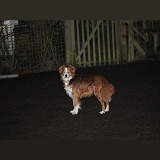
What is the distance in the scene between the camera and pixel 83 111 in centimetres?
812

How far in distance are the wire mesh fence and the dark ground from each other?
338 cm

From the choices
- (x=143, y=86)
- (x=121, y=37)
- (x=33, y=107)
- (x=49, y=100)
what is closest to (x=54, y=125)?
(x=33, y=107)

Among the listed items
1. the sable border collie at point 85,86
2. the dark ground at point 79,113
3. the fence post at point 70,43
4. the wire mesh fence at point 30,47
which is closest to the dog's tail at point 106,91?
A: the sable border collie at point 85,86

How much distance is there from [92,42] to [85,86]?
9401mm

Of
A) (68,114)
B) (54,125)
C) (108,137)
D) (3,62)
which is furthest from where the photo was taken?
(3,62)

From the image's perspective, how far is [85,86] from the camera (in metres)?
7.76

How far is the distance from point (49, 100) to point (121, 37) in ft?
28.7

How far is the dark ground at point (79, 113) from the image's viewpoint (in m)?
6.23

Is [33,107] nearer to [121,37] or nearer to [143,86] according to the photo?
[143,86]

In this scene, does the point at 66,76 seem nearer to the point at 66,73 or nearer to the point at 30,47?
the point at 66,73

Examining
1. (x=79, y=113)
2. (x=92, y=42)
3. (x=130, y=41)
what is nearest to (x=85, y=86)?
(x=79, y=113)

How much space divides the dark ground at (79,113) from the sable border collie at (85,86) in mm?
331

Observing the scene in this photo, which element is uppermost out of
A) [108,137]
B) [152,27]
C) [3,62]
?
[152,27]

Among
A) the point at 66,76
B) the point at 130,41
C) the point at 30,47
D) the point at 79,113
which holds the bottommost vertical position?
the point at 79,113
